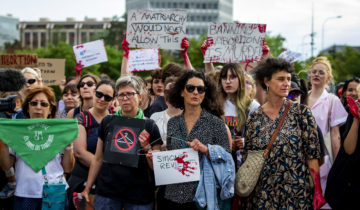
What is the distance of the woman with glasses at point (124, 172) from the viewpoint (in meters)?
3.89

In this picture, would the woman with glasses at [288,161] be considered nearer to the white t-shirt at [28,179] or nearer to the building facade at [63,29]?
the white t-shirt at [28,179]

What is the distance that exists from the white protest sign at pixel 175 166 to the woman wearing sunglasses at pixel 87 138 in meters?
0.95

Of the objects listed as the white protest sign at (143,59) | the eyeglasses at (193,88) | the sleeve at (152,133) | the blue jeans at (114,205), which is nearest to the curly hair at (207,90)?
the eyeglasses at (193,88)

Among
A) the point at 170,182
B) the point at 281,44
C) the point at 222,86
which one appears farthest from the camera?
the point at 281,44

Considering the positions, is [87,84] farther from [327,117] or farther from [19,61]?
[19,61]

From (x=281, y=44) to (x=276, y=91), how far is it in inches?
1568

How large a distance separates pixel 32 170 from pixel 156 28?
284 cm

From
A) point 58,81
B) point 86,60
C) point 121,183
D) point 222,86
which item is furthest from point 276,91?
point 58,81

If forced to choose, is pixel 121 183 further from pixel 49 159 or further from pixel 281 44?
pixel 281 44

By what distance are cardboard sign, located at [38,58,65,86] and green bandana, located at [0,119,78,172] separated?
192 inches

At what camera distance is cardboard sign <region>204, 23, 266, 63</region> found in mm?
5992

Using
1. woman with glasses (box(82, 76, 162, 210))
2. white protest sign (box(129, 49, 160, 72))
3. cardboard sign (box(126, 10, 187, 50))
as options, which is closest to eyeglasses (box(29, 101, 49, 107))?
woman with glasses (box(82, 76, 162, 210))

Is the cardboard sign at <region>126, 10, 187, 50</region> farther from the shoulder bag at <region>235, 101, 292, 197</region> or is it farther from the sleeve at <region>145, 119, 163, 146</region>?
the shoulder bag at <region>235, 101, 292, 197</region>

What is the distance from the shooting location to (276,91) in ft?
13.6
